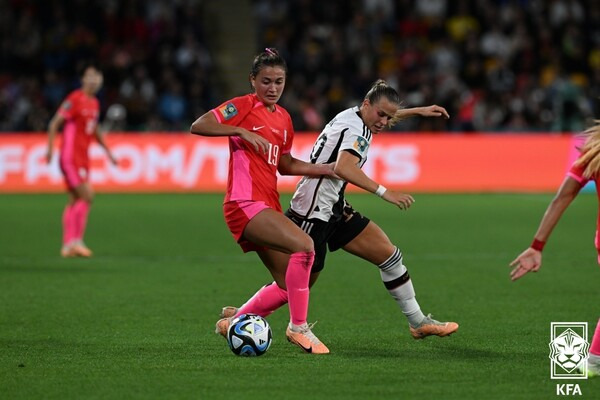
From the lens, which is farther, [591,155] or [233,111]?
[233,111]

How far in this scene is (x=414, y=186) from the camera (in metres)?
22.9

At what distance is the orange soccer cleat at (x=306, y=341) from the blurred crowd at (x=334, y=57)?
16988 millimetres

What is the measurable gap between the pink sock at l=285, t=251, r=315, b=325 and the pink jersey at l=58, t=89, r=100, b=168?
277 inches

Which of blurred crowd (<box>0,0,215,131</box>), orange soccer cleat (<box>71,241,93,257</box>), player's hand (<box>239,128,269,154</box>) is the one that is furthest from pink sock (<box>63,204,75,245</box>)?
blurred crowd (<box>0,0,215,131</box>)

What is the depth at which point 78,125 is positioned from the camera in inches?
554

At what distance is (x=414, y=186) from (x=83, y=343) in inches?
609

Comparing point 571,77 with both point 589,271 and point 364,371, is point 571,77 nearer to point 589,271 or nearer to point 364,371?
point 589,271

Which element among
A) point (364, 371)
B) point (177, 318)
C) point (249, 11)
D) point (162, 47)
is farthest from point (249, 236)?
point (249, 11)

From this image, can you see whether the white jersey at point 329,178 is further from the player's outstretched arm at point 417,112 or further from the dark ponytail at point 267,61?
the dark ponytail at point 267,61

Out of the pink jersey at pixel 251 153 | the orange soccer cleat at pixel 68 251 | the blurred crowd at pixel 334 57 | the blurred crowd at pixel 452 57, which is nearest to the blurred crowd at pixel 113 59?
the blurred crowd at pixel 334 57

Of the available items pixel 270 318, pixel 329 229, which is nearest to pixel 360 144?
pixel 329 229

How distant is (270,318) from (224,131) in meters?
2.53

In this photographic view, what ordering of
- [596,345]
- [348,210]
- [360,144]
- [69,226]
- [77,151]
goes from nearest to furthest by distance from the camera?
[596,345]
[360,144]
[348,210]
[69,226]
[77,151]

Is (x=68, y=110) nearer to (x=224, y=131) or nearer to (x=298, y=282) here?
(x=224, y=131)
